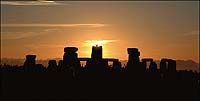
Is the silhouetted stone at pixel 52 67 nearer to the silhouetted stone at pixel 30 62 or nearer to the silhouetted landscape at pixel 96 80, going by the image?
the silhouetted landscape at pixel 96 80

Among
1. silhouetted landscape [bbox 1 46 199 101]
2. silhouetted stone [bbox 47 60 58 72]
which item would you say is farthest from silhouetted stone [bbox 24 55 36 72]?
silhouetted stone [bbox 47 60 58 72]

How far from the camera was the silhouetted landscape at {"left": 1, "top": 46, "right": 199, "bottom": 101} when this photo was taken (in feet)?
70.3

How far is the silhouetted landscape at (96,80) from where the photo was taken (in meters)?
21.4

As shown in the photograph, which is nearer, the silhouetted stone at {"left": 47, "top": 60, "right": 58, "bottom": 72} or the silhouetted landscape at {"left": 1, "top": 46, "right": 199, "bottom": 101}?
the silhouetted landscape at {"left": 1, "top": 46, "right": 199, "bottom": 101}

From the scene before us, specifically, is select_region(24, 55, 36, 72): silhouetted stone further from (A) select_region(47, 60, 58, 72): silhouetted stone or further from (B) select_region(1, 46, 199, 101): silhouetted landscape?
(A) select_region(47, 60, 58, 72): silhouetted stone

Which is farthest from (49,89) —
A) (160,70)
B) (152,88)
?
(160,70)

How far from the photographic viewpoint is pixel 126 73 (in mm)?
23969

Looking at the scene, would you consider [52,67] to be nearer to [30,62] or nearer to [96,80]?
[30,62]

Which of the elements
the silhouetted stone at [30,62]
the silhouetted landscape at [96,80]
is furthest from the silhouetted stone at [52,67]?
the silhouetted stone at [30,62]

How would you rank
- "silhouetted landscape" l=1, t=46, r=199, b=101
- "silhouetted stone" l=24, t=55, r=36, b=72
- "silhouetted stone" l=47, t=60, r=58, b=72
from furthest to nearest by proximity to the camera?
"silhouetted stone" l=24, t=55, r=36, b=72 → "silhouetted stone" l=47, t=60, r=58, b=72 → "silhouetted landscape" l=1, t=46, r=199, b=101

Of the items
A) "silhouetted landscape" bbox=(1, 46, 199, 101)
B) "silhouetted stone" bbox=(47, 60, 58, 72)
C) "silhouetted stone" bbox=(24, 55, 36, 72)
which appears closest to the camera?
"silhouetted landscape" bbox=(1, 46, 199, 101)

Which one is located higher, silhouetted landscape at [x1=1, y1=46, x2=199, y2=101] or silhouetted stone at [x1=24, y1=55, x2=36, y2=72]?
silhouetted stone at [x1=24, y1=55, x2=36, y2=72]

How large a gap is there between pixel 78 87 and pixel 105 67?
257 cm

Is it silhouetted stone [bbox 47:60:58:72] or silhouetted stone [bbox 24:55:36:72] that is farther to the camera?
silhouetted stone [bbox 24:55:36:72]
